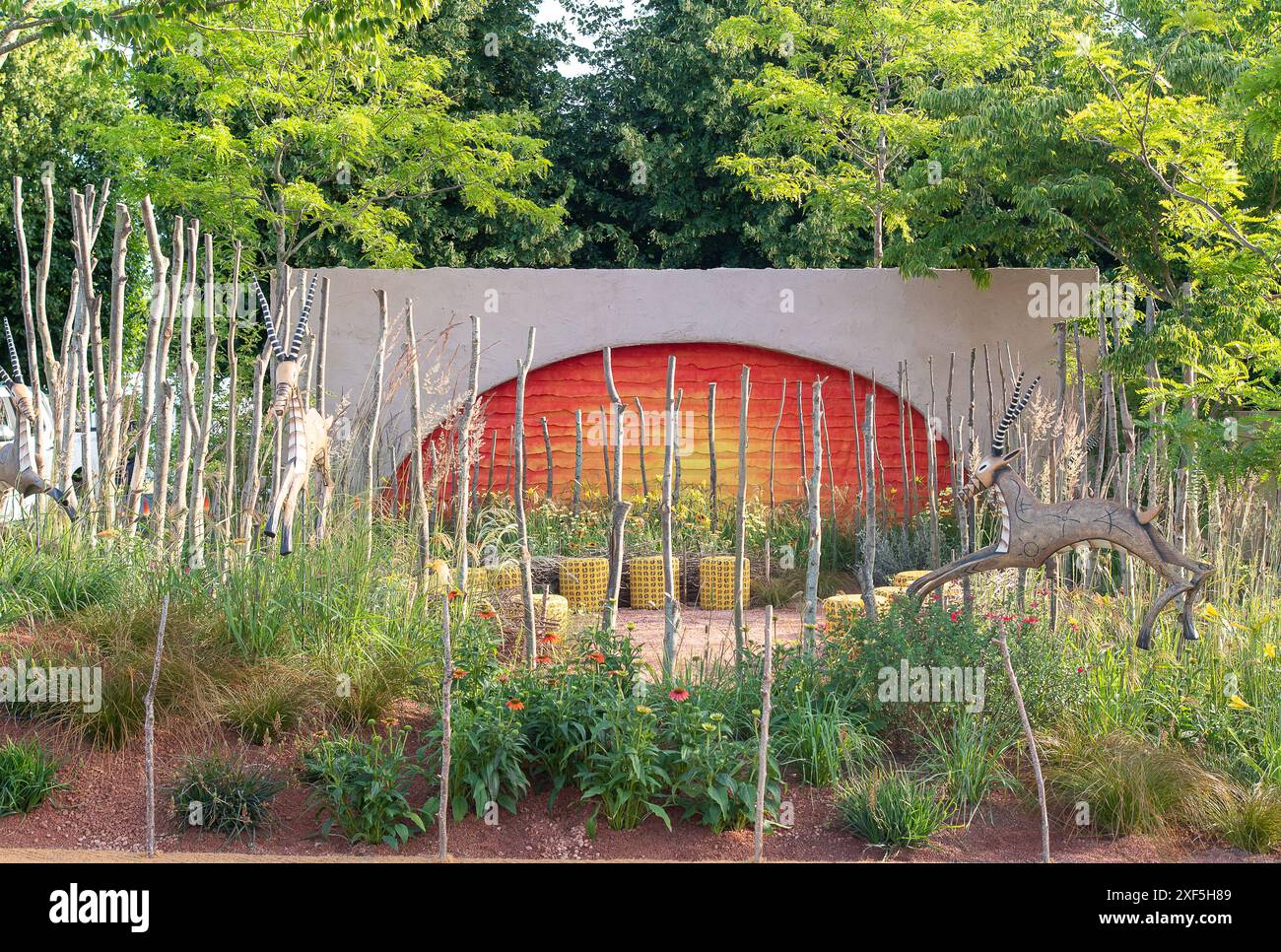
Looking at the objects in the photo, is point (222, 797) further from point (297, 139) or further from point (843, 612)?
point (297, 139)

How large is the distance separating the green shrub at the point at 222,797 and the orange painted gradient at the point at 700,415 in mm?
6910

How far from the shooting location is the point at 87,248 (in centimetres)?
677

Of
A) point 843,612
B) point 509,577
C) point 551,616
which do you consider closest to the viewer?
point 843,612

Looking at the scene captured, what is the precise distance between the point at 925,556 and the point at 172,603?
573cm

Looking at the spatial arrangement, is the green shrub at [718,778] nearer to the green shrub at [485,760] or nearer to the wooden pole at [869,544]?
the green shrub at [485,760]

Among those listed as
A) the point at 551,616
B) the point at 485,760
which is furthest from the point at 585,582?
the point at 485,760

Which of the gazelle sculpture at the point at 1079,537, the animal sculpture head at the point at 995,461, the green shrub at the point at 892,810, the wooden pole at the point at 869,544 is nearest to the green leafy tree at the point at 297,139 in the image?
the wooden pole at the point at 869,544

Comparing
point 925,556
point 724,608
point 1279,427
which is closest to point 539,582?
point 724,608

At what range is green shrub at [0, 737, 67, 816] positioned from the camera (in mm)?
4551

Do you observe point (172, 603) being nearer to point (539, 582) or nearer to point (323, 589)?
point (323, 589)

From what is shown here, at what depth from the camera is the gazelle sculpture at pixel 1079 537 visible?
506 cm

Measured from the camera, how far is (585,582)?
8.58 meters

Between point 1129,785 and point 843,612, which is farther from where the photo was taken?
point 843,612

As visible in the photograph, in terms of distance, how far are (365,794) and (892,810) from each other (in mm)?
1880
